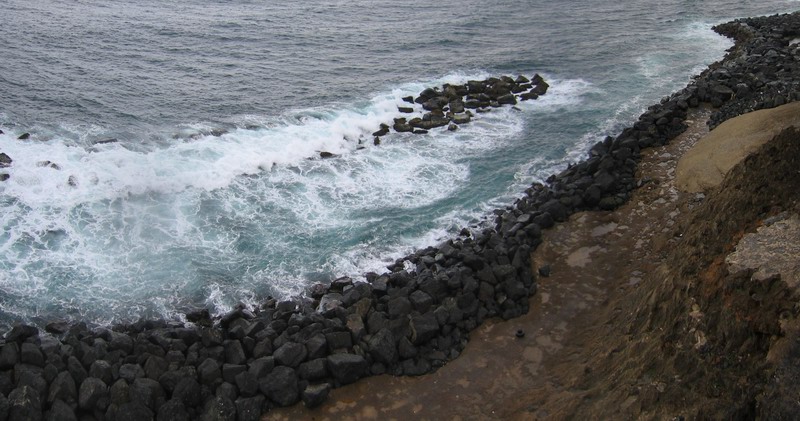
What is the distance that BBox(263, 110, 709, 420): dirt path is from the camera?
13102 mm

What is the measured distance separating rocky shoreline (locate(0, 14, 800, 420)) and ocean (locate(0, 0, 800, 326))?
167cm

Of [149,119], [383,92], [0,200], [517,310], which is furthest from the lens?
[383,92]

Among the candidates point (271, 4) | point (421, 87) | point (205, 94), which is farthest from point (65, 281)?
point (271, 4)

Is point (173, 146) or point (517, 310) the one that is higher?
point (173, 146)

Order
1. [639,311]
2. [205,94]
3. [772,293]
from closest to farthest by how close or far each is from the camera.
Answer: [772,293]
[639,311]
[205,94]

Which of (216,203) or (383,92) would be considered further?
(383,92)

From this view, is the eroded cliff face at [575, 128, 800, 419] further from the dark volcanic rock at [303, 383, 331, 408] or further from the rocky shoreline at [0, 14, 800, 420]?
the dark volcanic rock at [303, 383, 331, 408]

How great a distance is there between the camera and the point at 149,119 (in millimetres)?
27703

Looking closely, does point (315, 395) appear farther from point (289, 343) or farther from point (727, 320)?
point (727, 320)

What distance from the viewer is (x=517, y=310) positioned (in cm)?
1605

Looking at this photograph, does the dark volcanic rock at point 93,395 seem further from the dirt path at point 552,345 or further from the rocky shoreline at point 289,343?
the dirt path at point 552,345

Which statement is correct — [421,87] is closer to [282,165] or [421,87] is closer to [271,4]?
[282,165]

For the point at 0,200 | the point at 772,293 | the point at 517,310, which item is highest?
the point at 772,293

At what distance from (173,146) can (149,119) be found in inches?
125
